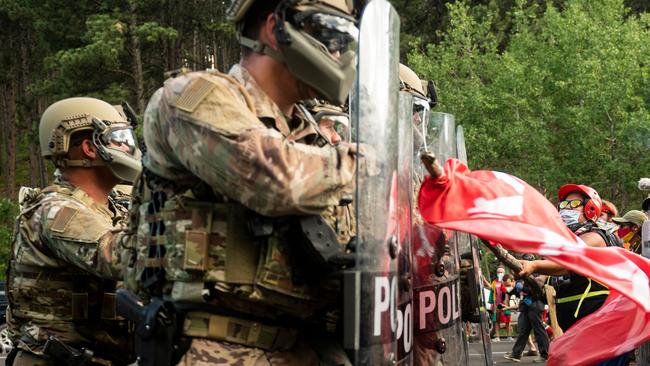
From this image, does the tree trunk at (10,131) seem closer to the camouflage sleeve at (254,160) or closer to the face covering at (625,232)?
the face covering at (625,232)

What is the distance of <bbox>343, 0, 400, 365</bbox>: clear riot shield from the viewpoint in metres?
3.80

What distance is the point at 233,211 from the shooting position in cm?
399

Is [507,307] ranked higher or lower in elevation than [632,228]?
lower

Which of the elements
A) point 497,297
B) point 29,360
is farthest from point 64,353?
point 497,297

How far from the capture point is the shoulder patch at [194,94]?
3.85m

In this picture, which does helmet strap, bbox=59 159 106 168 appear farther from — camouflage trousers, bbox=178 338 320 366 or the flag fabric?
camouflage trousers, bbox=178 338 320 366

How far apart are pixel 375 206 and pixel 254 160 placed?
427 mm

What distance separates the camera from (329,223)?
421 centimetres

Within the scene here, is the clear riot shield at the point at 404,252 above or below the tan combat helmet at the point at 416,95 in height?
below

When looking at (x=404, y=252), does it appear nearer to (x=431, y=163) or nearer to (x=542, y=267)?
(x=431, y=163)

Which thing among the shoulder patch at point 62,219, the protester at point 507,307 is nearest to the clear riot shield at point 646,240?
the shoulder patch at point 62,219

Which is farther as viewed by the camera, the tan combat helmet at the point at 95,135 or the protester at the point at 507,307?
the protester at the point at 507,307

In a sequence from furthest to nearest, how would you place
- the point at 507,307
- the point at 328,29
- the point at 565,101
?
the point at 565,101, the point at 507,307, the point at 328,29

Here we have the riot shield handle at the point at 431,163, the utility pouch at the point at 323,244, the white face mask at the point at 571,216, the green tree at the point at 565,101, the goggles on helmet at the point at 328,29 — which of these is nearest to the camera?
the utility pouch at the point at 323,244
